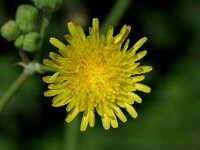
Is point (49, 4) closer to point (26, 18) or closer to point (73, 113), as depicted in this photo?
point (26, 18)

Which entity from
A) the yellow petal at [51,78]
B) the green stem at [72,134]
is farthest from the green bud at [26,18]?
the green stem at [72,134]

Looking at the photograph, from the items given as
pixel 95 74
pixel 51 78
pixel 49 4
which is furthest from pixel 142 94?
pixel 51 78

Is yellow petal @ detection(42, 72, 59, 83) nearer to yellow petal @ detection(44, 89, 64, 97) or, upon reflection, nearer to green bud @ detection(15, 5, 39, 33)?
yellow petal @ detection(44, 89, 64, 97)

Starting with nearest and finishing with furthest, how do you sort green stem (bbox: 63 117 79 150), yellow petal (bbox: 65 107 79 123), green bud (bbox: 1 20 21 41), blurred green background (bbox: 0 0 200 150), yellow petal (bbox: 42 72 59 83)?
1. yellow petal (bbox: 42 72 59 83)
2. yellow petal (bbox: 65 107 79 123)
3. green bud (bbox: 1 20 21 41)
4. green stem (bbox: 63 117 79 150)
5. blurred green background (bbox: 0 0 200 150)

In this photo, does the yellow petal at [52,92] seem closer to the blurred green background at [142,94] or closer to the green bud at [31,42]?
the green bud at [31,42]

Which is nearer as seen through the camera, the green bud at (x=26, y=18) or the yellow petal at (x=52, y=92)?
the yellow petal at (x=52, y=92)

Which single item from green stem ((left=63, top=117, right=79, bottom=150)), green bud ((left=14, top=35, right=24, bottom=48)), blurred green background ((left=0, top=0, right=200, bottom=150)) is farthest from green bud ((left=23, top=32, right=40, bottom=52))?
blurred green background ((left=0, top=0, right=200, bottom=150))

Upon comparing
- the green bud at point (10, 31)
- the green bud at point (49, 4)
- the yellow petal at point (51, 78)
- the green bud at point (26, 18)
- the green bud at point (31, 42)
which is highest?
the green bud at point (49, 4)
